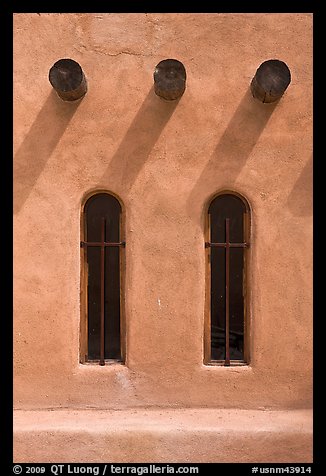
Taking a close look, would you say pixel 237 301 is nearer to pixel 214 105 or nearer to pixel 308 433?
pixel 308 433

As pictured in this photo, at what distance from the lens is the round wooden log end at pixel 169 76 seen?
12.4 ft

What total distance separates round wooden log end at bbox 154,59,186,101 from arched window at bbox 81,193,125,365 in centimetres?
116

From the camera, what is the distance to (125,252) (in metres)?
4.09

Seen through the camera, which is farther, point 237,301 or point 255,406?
point 237,301

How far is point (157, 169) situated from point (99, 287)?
52.4 inches

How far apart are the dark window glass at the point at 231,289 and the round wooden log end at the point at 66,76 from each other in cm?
172

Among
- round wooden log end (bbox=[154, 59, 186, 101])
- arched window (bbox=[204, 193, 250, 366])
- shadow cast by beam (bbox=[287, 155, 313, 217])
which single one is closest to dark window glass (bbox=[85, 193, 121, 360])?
arched window (bbox=[204, 193, 250, 366])

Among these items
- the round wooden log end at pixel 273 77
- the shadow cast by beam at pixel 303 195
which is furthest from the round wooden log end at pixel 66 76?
the shadow cast by beam at pixel 303 195

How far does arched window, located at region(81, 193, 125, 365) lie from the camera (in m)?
4.17

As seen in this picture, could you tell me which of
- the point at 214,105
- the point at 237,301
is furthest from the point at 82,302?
the point at 214,105

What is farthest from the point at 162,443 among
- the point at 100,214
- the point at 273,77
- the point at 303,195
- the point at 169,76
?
the point at 273,77

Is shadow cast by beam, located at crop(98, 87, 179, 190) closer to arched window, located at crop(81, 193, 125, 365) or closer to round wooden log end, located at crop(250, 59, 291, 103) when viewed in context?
arched window, located at crop(81, 193, 125, 365)

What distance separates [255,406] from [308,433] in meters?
0.51

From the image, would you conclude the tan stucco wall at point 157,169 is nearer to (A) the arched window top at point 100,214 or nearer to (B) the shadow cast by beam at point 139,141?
(B) the shadow cast by beam at point 139,141
